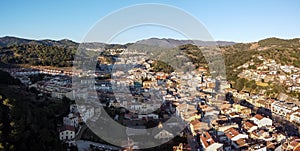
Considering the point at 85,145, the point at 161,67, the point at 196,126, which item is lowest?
the point at 85,145

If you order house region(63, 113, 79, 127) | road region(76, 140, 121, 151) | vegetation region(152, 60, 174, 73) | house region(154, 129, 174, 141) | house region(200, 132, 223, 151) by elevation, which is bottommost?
road region(76, 140, 121, 151)

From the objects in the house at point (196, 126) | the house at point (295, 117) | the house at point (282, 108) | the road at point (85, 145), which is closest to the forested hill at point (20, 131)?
the road at point (85, 145)

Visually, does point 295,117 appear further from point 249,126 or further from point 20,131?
point 20,131

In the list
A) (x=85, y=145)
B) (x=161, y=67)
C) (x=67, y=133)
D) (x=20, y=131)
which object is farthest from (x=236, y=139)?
(x=161, y=67)

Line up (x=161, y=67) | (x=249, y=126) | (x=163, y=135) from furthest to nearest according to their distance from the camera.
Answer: (x=161, y=67), (x=249, y=126), (x=163, y=135)

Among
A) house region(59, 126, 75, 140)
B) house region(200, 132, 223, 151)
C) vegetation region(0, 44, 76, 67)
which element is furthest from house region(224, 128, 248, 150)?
vegetation region(0, 44, 76, 67)

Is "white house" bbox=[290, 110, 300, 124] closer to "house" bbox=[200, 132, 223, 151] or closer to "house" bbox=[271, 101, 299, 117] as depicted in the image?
"house" bbox=[271, 101, 299, 117]

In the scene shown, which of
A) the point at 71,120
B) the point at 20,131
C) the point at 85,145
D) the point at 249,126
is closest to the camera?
the point at 20,131

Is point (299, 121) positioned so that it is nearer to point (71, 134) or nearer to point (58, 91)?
point (71, 134)

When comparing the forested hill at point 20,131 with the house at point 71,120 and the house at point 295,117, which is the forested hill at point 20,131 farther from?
the house at point 295,117

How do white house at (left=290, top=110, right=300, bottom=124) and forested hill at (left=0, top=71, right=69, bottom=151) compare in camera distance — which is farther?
white house at (left=290, top=110, right=300, bottom=124)

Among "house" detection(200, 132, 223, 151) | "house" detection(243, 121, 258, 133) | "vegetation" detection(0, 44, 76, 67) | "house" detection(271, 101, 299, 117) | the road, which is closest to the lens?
"house" detection(200, 132, 223, 151)

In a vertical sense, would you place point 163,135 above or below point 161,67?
below

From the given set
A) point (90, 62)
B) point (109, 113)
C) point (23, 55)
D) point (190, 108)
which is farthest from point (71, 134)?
point (23, 55)
